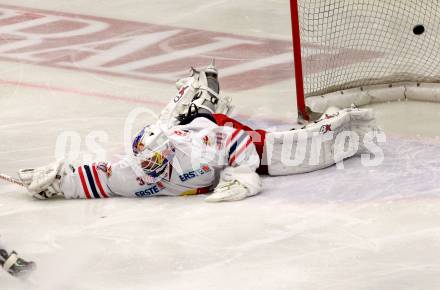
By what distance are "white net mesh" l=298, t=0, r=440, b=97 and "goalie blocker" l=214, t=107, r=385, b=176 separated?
2.58ft

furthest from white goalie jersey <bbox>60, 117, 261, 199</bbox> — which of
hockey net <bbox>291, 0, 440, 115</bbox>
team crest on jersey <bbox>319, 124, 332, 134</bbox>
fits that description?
hockey net <bbox>291, 0, 440, 115</bbox>

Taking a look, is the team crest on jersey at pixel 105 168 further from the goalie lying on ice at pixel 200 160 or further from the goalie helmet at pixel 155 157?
the goalie helmet at pixel 155 157

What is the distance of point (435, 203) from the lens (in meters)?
3.62

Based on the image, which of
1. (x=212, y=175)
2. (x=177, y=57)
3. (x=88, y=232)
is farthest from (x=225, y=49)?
(x=88, y=232)

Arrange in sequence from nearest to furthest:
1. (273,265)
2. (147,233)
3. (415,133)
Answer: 1. (273,265)
2. (147,233)
3. (415,133)

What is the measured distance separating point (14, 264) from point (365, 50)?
9.22 feet

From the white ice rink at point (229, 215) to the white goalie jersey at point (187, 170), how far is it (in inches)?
1.8

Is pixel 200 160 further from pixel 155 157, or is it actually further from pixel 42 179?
pixel 42 179

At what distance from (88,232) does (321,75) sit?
6.07 ft

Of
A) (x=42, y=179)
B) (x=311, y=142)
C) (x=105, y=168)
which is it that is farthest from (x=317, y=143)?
(x=42, y=179)

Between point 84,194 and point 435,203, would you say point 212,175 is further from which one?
point 435,203

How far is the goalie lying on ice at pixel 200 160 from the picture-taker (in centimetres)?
379

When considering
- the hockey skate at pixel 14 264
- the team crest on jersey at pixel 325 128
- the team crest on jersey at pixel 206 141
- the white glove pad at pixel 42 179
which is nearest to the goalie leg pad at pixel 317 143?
the team crest on jersey at pixel 325 128

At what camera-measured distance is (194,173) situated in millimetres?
3799
